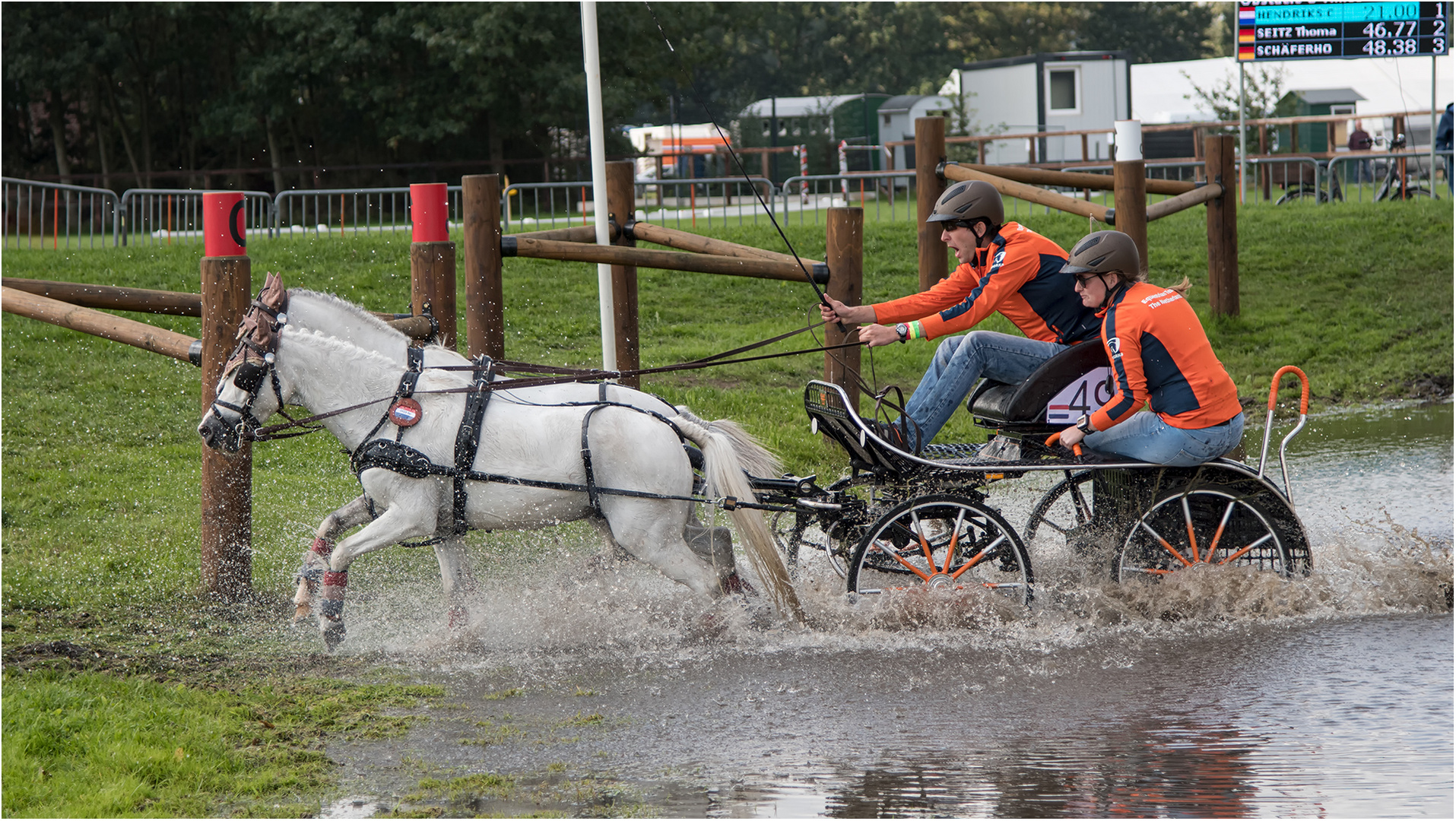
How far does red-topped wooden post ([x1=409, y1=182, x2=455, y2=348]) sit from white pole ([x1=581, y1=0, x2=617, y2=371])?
1.00 meters

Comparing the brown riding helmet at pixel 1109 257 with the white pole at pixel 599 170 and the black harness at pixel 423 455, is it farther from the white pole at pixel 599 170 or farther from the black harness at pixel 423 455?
the white pole at pixel 599 170

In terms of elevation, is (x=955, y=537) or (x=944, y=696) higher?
(x=955, y=537)

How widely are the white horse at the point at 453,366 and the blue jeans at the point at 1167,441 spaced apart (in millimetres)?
1536

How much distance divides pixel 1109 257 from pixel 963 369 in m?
0.82

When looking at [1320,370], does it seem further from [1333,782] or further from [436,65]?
[436,65]

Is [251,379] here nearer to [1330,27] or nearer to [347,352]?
[347,352]

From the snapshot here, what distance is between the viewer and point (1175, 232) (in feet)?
56.1

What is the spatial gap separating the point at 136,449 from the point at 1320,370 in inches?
392

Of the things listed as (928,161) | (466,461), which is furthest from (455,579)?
(928,161)

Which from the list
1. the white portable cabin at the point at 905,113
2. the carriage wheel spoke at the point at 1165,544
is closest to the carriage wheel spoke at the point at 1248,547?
the carriage wheel spoke at the point at 1165,544

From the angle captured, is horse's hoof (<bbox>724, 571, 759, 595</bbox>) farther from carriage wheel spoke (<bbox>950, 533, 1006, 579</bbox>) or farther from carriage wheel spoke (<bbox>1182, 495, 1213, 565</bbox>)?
carriage wheel spoke (<bbox>1182, 495, 1213, 565</bbox>)

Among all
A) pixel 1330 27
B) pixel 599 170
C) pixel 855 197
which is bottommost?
pixel 599 170

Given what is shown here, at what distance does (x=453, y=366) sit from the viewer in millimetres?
5977

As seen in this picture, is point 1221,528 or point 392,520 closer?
point 392,520
